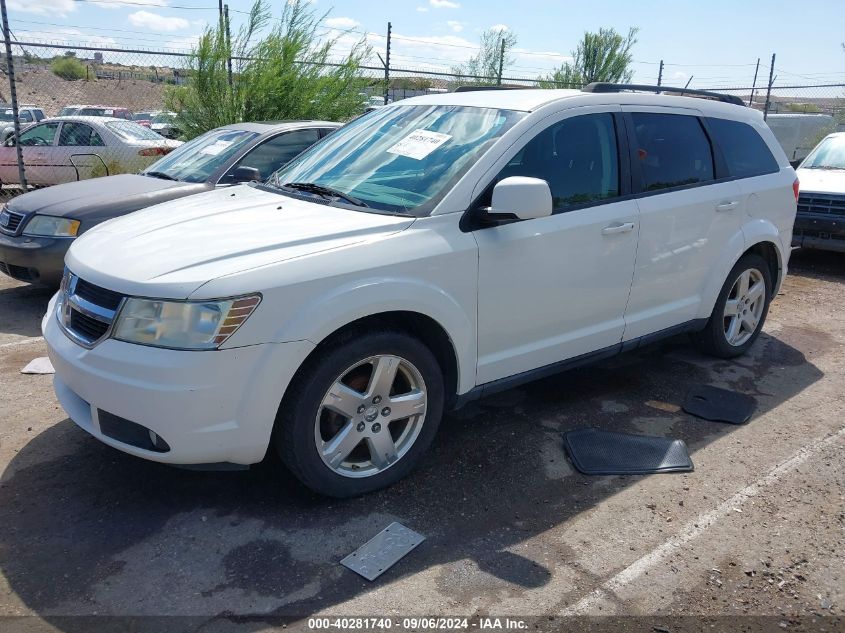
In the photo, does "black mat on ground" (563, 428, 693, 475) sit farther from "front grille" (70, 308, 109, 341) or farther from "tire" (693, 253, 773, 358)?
"front grille" (70, 308, 109, 341)

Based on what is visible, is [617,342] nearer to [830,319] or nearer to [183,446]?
[183,446]

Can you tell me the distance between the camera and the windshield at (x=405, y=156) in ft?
11.9

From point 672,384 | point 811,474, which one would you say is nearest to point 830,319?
point 672,384

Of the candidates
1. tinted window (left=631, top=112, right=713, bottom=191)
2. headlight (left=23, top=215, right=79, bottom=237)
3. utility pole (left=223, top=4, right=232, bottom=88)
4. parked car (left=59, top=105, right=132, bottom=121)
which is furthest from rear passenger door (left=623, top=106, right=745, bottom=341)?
parked car (left=59, top=105, right=132, bottom=121)

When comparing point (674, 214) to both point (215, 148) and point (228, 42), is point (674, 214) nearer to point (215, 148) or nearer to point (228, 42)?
point (215, 148)

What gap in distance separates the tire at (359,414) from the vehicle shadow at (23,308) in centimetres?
365

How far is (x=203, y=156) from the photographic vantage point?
710 centimetres

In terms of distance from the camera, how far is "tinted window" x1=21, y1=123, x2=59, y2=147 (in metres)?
12.1

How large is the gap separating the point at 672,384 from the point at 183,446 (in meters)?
3.44

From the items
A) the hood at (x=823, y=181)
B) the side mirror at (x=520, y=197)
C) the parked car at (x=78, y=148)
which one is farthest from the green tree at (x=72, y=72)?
the side mirror at (x=520, y=197)

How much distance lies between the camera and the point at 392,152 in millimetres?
3945

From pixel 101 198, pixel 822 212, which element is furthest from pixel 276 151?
pixel 822 212

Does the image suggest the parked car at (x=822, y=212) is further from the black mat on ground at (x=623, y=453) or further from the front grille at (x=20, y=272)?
the front grille at (x=20, y=272)

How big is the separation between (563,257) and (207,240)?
72.5 inches
